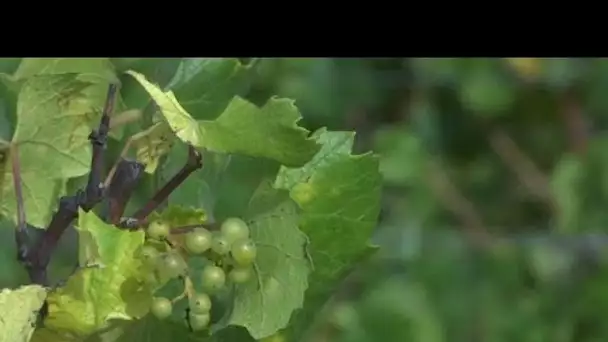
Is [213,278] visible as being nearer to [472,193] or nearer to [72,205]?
[72,205]

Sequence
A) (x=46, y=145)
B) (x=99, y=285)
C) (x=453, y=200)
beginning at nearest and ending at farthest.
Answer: (x=99, y=285)
(x=46, y=145)
(x=453, y=200)

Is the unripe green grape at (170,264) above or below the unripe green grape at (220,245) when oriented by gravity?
below

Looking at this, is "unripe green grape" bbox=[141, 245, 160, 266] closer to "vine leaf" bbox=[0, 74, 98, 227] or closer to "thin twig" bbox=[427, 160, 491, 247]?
"vine leaf" bbox=[0, 74, 98, 227]

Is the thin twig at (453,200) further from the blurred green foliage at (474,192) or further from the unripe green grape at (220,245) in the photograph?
the unripe green grape at (220,245)

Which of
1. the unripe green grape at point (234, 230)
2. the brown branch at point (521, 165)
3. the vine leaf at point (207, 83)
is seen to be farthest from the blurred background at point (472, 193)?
the unripe green grape at point (234, 230)

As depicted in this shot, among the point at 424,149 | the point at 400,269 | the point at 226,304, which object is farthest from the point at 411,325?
the point at 226,304

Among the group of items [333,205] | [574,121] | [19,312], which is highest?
[574,121]

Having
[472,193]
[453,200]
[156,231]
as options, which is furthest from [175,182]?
[472,193]
